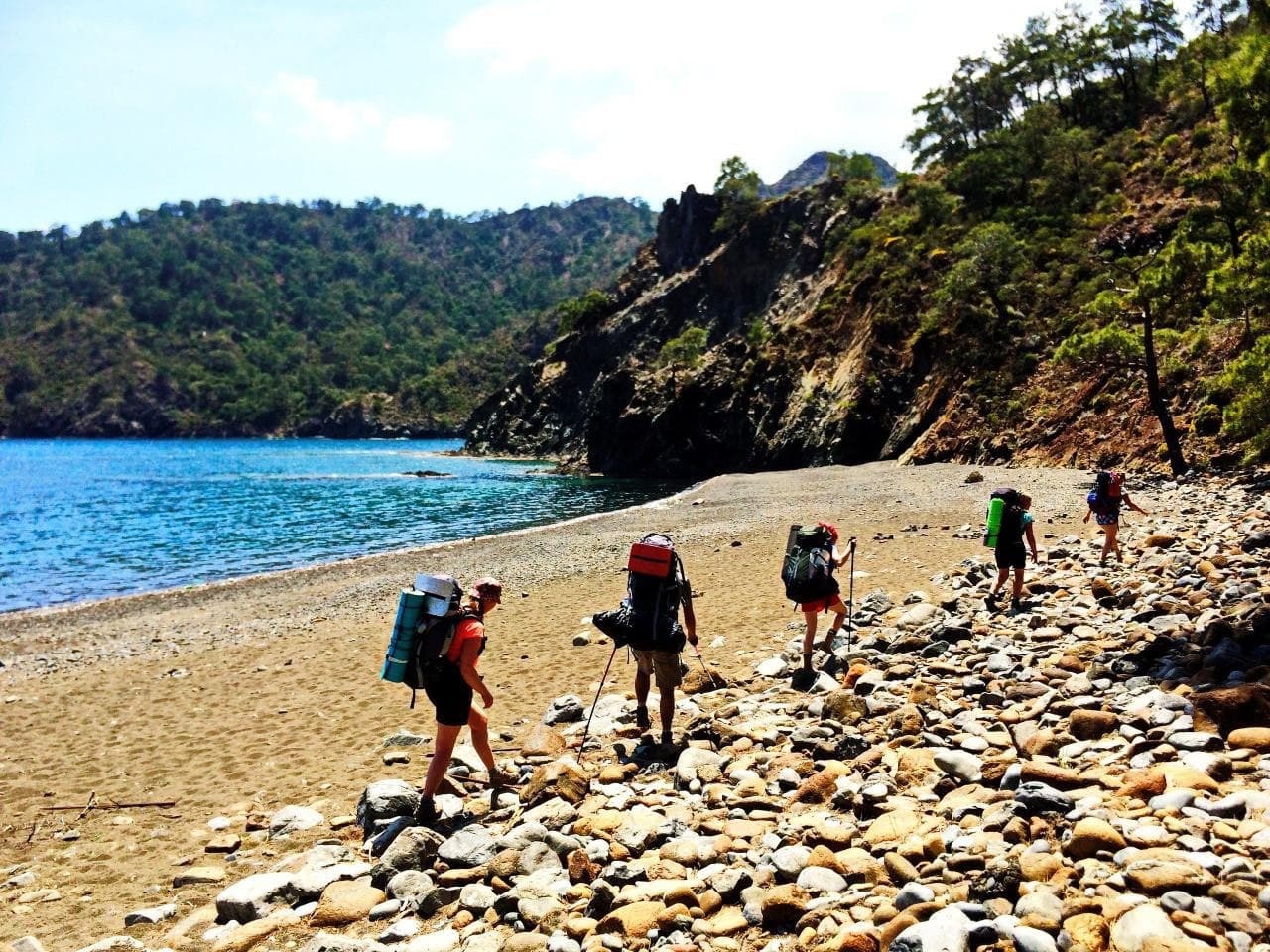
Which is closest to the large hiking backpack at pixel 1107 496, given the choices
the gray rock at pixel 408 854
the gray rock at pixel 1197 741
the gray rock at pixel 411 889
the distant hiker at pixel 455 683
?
the gray rock at pixel 1197 741

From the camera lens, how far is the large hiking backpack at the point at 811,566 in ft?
32.9

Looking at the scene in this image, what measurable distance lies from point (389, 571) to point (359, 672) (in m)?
14.2

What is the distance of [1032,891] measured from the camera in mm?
3818

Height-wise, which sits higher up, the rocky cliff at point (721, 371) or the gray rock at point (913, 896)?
the rocky cliff at point (721, 371)

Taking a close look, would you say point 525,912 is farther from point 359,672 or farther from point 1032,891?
point 359,672

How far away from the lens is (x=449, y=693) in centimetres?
738

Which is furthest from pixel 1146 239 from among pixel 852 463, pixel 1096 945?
pixel 1096 945

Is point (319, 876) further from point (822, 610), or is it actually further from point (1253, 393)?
point (1253, 393)

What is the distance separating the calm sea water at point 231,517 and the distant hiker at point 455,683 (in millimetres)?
26323

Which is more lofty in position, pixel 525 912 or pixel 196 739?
pixel 525 912

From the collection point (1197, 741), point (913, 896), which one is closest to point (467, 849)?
point (913, 896)

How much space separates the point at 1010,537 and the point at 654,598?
6605 mm

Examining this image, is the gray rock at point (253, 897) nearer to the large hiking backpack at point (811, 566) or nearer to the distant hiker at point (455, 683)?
the distant hiker at point (455, 683)

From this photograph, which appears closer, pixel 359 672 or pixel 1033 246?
pixel 359 672
